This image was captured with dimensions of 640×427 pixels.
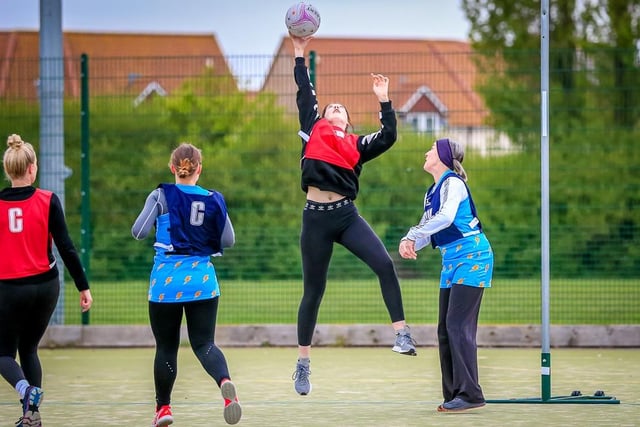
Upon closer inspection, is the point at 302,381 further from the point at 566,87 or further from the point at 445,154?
the point at 566,87

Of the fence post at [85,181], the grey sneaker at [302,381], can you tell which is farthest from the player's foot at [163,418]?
the fence post at [85,181]

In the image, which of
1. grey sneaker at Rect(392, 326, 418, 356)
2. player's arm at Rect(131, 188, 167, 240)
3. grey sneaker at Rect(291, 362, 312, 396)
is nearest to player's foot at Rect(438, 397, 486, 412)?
grey sneaker at Rect(392, 326, 418, 356)

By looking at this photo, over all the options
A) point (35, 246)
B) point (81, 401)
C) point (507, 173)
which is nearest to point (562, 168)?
point (507, 173)

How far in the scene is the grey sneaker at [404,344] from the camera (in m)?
8.75

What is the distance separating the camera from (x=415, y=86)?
46.1 feet

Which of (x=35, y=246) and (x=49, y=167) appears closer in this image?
(x=35, y=246)

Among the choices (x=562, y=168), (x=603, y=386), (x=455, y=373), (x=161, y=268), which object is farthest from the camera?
(x=562, y=168)

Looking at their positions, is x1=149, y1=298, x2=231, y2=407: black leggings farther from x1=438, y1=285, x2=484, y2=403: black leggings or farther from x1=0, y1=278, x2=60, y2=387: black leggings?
x1=438, y1=285, x2=484, y2=403: black leggings

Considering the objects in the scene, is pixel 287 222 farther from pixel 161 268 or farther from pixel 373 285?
pixel 161 268

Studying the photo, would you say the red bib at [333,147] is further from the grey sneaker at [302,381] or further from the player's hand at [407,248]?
the grey sneaker at [302,381]

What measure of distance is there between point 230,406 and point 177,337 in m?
0.66

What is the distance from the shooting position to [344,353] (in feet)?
43.3

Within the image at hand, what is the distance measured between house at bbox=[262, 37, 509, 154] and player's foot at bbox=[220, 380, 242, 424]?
6.29 meters

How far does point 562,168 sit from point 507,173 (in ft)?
2.29
